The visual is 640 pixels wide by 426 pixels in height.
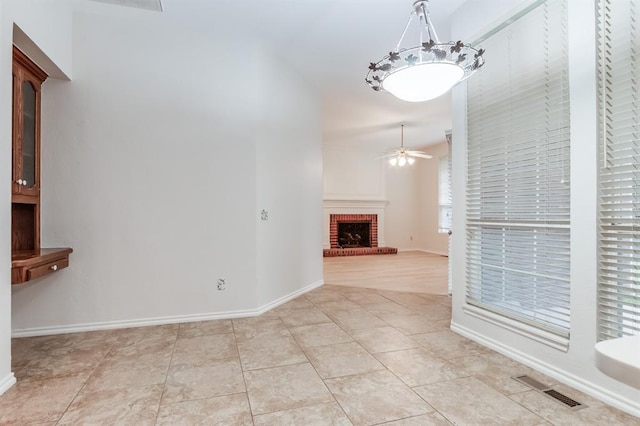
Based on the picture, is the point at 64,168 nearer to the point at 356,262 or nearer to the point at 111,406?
the point at 111,406

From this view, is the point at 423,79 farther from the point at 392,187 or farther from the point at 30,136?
the point at 392,187

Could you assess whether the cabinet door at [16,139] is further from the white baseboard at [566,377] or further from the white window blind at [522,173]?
the white baseboard at [566,377]

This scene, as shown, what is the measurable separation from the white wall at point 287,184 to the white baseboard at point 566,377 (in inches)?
84.7

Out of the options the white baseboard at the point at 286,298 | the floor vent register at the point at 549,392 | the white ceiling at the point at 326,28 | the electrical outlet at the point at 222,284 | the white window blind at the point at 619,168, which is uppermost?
the white ceiling at the point at 326,28

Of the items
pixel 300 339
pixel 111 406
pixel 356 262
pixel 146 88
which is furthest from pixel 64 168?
pixel 356 262

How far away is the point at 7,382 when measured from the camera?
2.05 metres

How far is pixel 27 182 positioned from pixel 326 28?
299 centimetres

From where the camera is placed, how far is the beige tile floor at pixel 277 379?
1756 mm

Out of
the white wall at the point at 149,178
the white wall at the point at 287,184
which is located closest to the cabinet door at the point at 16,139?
the white wall at the point at 149,178

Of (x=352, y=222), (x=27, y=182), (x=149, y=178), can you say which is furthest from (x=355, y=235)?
(x=27, y=182)

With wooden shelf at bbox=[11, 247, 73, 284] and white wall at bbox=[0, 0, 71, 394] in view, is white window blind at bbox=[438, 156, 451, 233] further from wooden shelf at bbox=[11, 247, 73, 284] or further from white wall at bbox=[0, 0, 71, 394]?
white wall at bbox=[0, 0, 71, 394]

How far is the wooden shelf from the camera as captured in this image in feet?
7.57

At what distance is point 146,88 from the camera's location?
10.6 feet

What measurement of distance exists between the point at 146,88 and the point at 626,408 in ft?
14.0
